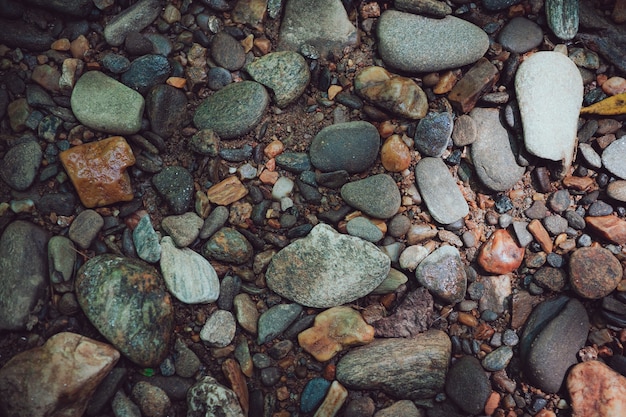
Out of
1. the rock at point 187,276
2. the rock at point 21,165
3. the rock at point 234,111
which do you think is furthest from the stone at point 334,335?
the rock at point 21,165

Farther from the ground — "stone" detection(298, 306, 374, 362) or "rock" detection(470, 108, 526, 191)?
"rock" detection(470, 108, 526, 191)

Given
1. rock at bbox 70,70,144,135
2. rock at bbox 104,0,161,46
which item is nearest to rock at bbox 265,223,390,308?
rock at bbox 70,70,144,135

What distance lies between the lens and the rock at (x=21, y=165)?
2.14 meters

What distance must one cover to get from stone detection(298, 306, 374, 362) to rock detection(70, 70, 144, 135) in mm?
1043

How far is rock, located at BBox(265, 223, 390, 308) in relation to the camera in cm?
210

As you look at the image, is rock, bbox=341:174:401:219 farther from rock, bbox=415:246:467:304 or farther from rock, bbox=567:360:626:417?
rock, bbox=567:360:626:417

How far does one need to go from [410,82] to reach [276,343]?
3.75 feet

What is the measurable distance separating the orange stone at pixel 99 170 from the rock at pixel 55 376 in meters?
0.53

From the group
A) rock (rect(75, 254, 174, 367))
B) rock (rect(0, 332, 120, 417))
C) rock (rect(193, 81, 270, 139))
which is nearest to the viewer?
rock (rect(0, 332, 120, 417))

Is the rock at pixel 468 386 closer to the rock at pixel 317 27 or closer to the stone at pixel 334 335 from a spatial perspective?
the stone at pixel 334 335

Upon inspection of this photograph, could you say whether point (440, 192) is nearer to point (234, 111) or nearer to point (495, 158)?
point (495, 158)

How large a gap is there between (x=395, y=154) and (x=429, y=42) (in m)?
0.46

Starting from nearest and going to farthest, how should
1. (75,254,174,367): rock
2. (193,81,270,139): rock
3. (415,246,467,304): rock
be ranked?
1. (75,254,174,367): rock
2. (415,246,467,304): rock
3. (193,81,270,139): rock

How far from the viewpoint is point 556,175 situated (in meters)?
2.21
